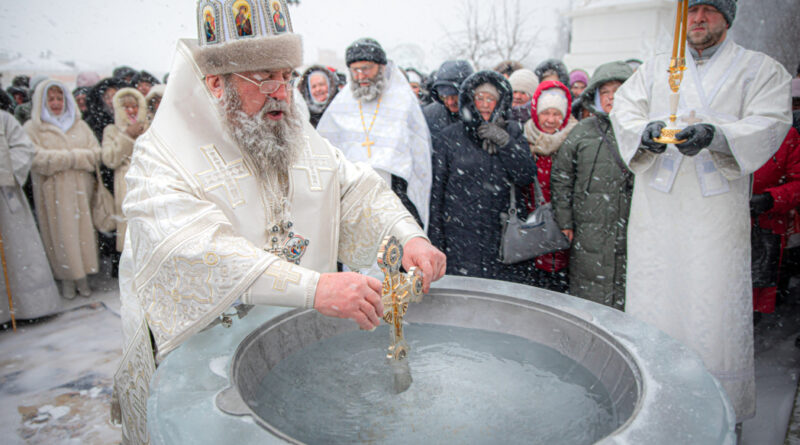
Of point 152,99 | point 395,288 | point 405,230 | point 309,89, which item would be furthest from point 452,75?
point 152,99

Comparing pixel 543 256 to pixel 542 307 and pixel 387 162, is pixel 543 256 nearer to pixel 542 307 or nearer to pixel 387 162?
pixel 387 162

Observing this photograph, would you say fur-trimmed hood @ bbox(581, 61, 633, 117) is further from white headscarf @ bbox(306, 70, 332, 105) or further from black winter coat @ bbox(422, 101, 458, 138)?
white headscarf @ bbox(306, 70, 332, 105)

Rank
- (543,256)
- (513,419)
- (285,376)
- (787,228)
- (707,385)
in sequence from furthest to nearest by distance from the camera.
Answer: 1. (543,256)
2. (787,228)
3. (285,376)
4. (513,419)
5. (707,385)

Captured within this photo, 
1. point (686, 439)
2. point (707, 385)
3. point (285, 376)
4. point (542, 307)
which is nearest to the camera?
point (686, 439)

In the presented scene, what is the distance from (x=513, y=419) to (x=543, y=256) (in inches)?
102

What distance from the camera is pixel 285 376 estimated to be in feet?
6.22

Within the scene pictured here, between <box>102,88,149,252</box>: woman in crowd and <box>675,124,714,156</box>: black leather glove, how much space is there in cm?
537

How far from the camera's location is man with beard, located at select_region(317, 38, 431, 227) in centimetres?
414

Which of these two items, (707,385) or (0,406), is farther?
(0,406)

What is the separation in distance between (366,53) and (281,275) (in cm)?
319

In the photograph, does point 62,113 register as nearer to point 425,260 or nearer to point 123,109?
point 123,109

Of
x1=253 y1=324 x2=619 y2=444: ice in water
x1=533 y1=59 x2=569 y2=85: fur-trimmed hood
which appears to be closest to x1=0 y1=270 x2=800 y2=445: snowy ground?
x1=253 y1=324 x2=619 y2=444: ice in water

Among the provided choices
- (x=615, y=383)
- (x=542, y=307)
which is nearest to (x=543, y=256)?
(x=542, y=307)

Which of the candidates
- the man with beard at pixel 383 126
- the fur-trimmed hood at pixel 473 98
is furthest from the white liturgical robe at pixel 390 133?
the fur-trimmed hood at pixel 473 98
